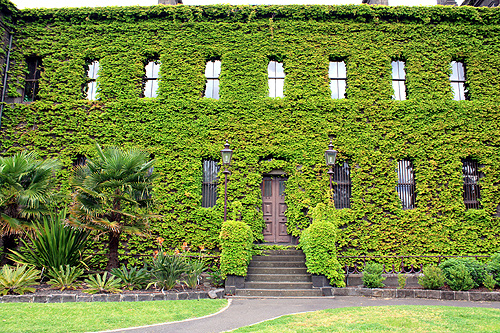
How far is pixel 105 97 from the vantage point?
1389cm

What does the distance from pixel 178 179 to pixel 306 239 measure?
17.2 feet

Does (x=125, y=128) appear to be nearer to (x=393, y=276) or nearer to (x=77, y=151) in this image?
(x=77, y=151)

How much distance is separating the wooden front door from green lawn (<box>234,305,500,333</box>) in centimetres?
575

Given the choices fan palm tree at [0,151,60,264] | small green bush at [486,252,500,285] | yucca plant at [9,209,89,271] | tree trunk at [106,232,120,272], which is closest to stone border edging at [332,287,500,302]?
small green bush at [486,252,500,285]

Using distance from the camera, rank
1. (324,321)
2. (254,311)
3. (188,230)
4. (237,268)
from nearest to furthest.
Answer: (324,321), (254,311), (237,268), (188,230)

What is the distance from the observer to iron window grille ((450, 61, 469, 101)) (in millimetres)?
14164

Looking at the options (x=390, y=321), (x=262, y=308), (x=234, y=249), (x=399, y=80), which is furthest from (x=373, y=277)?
(x=399, y=80)

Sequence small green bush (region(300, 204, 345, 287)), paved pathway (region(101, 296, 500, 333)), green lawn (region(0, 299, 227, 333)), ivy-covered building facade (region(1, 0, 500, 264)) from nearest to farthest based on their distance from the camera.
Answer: green lawn (region(0, 299, 227, 333))
paved pathway (region(101, 296, 500, 333))
small green bush (region(300, 204, 345, 287))
ivy-covered building facade (region(1, 0, 500, 264))

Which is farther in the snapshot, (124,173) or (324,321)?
(124,173)

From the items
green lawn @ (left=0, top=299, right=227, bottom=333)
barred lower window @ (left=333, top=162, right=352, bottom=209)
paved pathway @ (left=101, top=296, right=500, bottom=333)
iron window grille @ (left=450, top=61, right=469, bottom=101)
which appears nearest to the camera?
green lawn @ (left=0, top=299, right=227, bottom=333)

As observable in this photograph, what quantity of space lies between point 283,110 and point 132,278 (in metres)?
7.94

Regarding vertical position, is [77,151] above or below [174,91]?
below

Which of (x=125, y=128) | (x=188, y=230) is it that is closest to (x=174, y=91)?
(x=125, y=128)

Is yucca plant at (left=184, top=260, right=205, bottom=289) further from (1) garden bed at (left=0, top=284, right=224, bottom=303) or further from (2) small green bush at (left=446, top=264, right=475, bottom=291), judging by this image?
(2) small green bush at (left=446, top=264, right=475, bottom=291)
